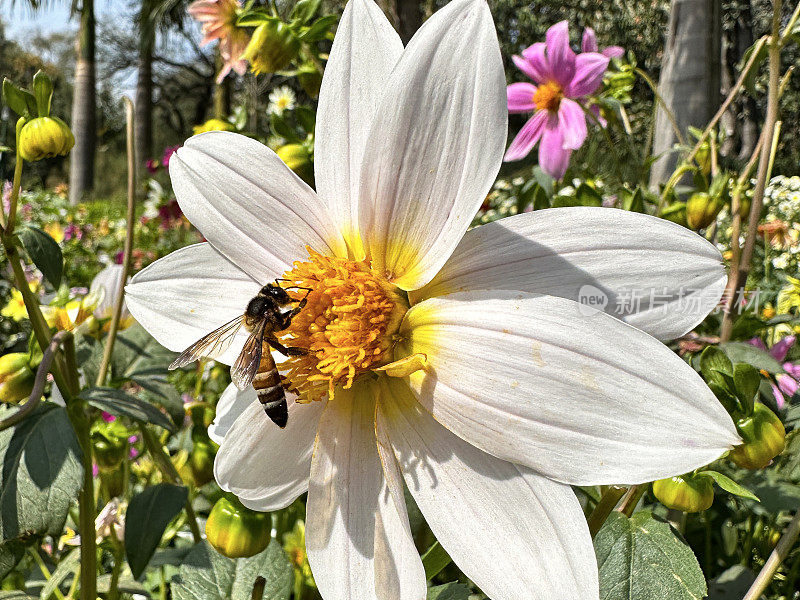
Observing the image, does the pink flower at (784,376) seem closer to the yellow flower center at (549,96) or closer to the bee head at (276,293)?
the yellow flower center at (549,96)

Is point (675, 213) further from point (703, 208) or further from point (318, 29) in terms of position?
point (318, 29)

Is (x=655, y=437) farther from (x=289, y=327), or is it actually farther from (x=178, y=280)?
(x=178, y=280)

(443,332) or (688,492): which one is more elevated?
(443,332)

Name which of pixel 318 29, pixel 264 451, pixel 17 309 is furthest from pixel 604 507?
pixel 17 309

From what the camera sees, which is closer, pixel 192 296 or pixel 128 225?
pixel 192 296

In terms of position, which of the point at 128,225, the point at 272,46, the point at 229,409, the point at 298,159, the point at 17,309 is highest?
the point at 272,46

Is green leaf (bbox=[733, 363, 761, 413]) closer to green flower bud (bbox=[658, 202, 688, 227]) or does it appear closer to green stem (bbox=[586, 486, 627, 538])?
green stem (bbox=[586, 486, 627, 538])

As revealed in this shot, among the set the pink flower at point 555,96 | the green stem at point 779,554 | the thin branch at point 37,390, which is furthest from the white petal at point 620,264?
the pink flower at point 555,96
